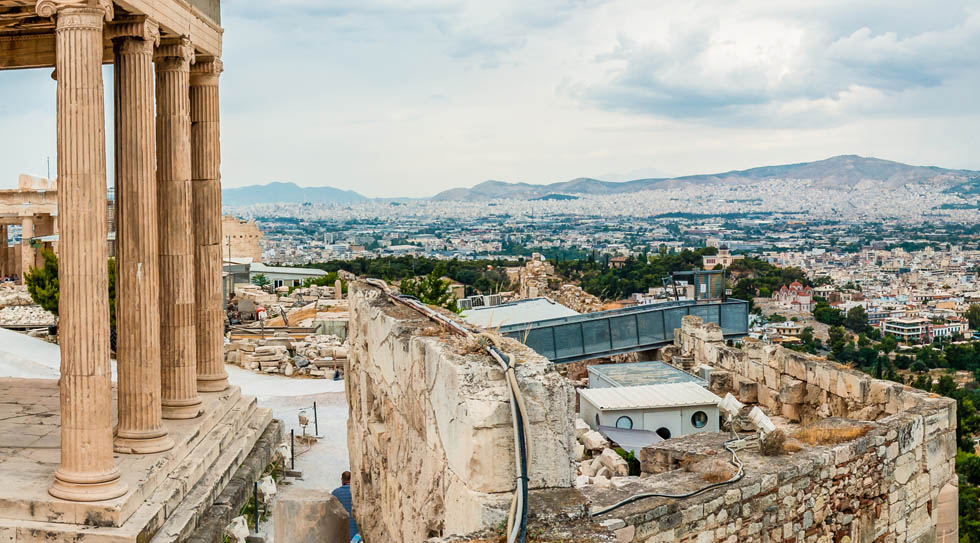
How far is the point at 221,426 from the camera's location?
37.1ft

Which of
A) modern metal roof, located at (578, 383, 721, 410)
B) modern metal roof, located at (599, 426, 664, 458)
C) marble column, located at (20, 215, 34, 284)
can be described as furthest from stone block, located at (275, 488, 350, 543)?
marble column, located at (20, 215, 34, 284)

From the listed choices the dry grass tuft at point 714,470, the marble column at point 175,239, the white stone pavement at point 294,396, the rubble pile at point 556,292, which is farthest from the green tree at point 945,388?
the dry grass tuft at point 714,470

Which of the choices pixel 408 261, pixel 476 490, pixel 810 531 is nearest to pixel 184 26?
pixel 476 490

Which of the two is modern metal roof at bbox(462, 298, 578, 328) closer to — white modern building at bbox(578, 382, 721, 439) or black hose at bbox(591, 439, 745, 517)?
white modern building at bbox(578, 382, 721, 439)

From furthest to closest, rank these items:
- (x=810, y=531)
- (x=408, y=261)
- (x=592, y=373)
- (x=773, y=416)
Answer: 1. (x=408, y=261)
2. (x=592, y=373)
3. (x=773, y=416)
4. (x=810, y=531)

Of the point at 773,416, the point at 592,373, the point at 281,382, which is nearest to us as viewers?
the point at 773,416

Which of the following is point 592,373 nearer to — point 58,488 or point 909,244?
point 58,488

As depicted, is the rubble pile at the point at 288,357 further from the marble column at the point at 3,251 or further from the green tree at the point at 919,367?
the green tree at the point at 919,367

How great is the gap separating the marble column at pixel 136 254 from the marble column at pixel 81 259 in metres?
1.16

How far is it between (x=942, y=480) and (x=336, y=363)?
1689 cm

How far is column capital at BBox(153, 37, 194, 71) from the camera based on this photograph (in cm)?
1087

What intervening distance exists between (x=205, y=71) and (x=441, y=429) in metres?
8.44

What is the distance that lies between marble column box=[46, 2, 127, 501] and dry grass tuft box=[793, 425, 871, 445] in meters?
5.98

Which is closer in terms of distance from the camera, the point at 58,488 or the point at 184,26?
the point at 58,488
